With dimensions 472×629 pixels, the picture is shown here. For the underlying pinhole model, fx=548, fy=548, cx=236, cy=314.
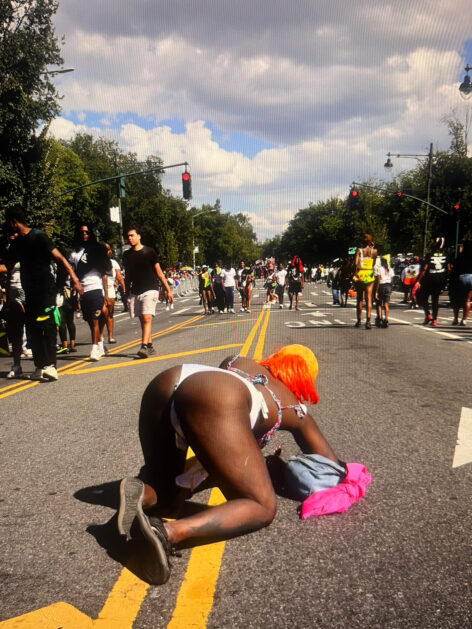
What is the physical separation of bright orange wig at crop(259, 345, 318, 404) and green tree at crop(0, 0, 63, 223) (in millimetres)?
25403

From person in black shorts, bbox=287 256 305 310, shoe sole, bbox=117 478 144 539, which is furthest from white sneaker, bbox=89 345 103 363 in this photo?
person in black shorts, bbox=287 256 305 310

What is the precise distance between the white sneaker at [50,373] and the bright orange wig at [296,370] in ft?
15.4

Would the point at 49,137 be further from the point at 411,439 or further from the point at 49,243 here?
the point at 411,439

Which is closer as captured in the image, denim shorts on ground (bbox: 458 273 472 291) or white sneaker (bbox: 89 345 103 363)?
white sneaker (bbox: 89 345 103 363)

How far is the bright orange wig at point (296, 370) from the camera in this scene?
2869 millimetres

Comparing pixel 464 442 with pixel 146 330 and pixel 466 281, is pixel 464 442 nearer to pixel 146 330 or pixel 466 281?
pixel 146 330

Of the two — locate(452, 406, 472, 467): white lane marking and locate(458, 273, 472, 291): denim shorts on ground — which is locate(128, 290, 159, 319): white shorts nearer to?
locate(452, 406, 472, 467): white lane marking

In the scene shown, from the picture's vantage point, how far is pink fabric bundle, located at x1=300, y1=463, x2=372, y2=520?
282 cm

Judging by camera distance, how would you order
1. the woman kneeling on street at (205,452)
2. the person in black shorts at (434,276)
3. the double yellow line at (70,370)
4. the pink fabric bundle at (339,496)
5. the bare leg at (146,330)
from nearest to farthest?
the woman kneeling on street at (205,452)
the pink fabric bundle at (339,496)
the double yellow line at (70,370)
the bare leg at (146,330)
the person in black shorts at (434,276)

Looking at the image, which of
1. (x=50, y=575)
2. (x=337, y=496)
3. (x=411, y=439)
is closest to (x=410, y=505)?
(x=337, y=496)

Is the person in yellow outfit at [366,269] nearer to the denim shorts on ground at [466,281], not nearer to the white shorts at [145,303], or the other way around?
the denim shorts on ground at [466,281]

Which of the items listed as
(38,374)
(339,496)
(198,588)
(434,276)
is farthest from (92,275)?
(434,276)

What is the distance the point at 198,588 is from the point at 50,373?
17.1 feet

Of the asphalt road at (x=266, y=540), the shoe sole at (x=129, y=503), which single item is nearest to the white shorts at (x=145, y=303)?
the asphalt road at (x=266, y=540)
